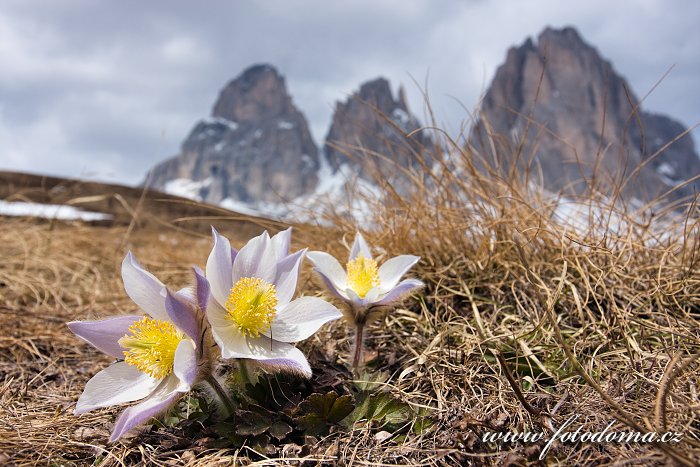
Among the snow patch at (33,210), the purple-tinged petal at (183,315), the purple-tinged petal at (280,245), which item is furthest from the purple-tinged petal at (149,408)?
the snow patch at (33,210)

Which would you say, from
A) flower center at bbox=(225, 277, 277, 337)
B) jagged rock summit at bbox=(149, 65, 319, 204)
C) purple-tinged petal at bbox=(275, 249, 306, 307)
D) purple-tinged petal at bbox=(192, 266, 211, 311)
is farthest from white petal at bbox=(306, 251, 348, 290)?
jagged rock summit at bbox=(149, 65, 319, 204)

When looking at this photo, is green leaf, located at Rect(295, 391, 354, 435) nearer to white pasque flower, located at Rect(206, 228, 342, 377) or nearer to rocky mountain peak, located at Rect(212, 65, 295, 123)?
white pasque flower, located at Rect(206, 228, 342, 377)

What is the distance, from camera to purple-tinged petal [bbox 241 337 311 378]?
109 cm

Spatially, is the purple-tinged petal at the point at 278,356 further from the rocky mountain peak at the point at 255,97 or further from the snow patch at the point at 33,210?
the rocky mountain peak at the point at 255,97

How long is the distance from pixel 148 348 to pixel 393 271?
2.51 ft

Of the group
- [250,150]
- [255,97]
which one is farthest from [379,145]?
[255,97]

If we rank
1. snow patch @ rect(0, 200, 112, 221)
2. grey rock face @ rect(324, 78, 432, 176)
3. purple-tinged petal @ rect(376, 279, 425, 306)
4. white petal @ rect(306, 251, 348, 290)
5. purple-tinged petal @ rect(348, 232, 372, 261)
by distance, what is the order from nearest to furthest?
purple-tinged petal @ rect(376, 279, 425, 306) → white petal @ rect(306, 251, 348, 290) → purple-tinged petal @ rect(348, 232, 372, 261) → grey rock face @ rect(324, 78, 432, 176) → snow patch @ rect(0, 200, 112, 221)

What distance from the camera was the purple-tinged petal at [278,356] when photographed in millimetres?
1089

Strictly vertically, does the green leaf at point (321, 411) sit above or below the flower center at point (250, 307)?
below

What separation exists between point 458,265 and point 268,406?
Answer: 1.15 metres

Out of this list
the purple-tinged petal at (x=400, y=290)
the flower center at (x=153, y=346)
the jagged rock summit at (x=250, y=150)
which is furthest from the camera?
the jagged rock summit at (x=250, y=150)

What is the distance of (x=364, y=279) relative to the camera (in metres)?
1.39

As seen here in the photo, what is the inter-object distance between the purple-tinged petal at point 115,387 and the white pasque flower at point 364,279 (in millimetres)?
533

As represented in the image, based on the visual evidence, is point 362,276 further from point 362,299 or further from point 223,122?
point 223,122
